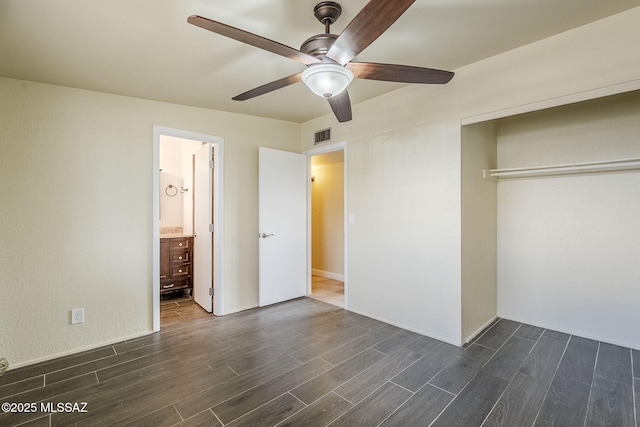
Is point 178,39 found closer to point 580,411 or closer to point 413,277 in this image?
point 413,277

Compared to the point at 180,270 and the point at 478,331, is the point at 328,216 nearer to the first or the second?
the point at 180,270

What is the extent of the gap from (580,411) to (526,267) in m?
1.64

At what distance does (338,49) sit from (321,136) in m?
2.56

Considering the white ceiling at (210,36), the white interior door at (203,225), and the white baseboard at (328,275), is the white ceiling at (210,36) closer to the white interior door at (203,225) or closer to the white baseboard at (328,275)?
the white interior door at (203,225)

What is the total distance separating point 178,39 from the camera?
2.10 metres

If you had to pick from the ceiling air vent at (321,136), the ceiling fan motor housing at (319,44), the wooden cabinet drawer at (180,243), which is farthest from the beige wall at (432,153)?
the wooden cabinet drawer at (180,243)

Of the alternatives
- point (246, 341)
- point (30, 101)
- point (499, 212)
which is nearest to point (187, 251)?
point (246, 341)

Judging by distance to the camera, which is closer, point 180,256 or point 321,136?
point 321,136

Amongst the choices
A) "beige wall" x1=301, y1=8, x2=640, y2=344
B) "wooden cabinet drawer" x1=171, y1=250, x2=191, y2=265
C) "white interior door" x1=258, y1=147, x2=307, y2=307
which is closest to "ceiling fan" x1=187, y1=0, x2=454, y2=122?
"beige wall" x1=301, y1=8, x2=640, y2=344

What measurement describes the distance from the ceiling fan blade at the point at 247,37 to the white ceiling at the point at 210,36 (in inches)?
16.9

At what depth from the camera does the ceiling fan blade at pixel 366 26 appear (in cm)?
120

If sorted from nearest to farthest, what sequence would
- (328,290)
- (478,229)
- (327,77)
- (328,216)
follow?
1. (327,77)
2. (478,229)
3. (328,290)
4. (328,216)

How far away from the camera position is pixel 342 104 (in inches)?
82.5

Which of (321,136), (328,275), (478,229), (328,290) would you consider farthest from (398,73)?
(328,275)
